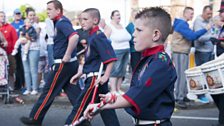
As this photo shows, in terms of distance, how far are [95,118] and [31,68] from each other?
223 cm

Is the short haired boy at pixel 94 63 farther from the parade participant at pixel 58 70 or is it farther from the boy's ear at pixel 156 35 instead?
the boy's ear at pixel 156 35

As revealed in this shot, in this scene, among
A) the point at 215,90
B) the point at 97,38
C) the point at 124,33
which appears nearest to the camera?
the point at 97,38

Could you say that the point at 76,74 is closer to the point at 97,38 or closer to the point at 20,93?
the point at 97,38

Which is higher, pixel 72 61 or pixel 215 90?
pixel 72 61

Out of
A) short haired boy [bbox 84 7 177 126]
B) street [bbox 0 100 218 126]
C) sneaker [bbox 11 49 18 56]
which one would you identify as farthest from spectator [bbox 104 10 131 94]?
short haired boy [bbox 84 7 177 126]

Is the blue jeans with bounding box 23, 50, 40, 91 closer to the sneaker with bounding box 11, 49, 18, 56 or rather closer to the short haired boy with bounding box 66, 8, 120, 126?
the sneaker with bounding box 11, 49, 18, 56

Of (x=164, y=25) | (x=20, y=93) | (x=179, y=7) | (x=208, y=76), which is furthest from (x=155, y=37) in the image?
(x=179, y=7)

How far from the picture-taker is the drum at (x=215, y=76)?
4977 millimetres

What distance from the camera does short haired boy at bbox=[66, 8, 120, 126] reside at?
4.69 metres

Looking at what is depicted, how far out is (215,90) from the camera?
5.16 m

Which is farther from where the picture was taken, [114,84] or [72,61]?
[114,84]

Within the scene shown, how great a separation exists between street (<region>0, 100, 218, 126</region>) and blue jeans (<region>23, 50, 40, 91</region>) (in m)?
0.63

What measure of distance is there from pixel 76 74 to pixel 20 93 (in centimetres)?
331

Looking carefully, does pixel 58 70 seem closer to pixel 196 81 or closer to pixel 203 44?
pixel 196 81
